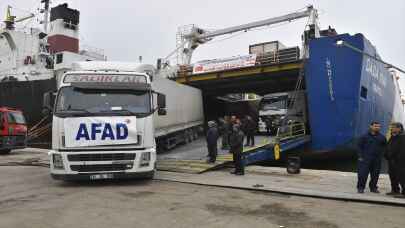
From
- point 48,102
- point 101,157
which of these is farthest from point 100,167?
point 48,102

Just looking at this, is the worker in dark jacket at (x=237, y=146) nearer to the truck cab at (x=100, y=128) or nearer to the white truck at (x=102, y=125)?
the white truck at (x=102, y=125)

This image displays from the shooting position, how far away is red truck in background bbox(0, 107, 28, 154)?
17.8 m

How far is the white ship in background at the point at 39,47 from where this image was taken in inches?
1083

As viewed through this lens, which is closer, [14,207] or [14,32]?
[14,207]

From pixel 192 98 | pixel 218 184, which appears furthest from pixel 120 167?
pixel 192 98

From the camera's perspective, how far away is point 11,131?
709 inches

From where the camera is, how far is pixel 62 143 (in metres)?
8.10

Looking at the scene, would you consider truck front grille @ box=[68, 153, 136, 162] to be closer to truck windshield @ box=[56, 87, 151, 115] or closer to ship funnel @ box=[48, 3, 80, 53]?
truck windshield @ box=[56, 87, 151, 115]

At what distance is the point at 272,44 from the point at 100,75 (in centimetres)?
1499

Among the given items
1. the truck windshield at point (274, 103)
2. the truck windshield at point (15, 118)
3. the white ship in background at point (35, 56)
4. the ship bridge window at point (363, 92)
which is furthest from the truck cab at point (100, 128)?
the white ship in background at point (35, 56)

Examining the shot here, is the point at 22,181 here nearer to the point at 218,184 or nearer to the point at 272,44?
the point at 218,184

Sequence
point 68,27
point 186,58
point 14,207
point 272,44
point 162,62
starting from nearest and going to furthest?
point 14,207, point 272,44, point 162,62, point 186,58, point 68,27

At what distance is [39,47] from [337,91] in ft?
79.2

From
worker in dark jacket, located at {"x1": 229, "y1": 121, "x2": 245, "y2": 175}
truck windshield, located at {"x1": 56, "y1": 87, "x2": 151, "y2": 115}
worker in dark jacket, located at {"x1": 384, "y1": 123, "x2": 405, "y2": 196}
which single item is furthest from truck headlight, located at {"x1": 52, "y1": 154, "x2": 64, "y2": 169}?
worker in dark jacket, located at {"x1": 384, "y1": 123, "x2": 405, "y2": 196}
